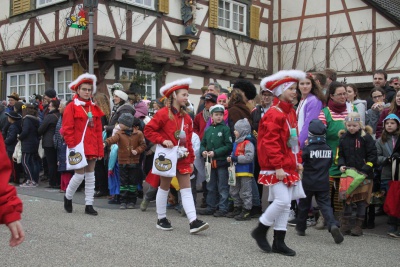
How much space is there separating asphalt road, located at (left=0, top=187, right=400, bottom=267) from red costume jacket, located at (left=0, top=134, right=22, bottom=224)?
2.24 m

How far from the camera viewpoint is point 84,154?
7.92 m

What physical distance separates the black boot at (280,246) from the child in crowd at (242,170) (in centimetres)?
215

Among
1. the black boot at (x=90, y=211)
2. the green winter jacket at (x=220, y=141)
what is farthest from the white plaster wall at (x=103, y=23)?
the black boot at (x=90, y=211)

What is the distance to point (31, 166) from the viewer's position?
12.0m

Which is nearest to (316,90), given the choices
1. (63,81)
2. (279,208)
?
(279,208)

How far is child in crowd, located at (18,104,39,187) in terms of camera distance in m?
11.9

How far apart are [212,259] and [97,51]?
10874 millimetres

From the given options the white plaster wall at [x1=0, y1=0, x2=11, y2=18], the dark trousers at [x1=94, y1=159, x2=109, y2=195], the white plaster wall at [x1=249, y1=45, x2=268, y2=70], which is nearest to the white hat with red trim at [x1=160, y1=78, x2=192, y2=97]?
the dark trousers at [x1=94, y1=159, x2=109, y2=195]

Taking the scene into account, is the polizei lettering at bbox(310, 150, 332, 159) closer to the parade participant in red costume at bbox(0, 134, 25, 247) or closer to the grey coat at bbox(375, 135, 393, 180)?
the grey coat at bbox(375, 135, 393, 180)

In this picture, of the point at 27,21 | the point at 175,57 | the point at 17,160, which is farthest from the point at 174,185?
the point at 27,21

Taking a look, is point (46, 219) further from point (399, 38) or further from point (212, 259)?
point (399, 38)

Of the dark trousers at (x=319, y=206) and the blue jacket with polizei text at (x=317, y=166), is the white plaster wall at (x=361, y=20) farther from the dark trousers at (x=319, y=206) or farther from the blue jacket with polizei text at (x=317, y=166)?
the dark trousers at (x=319, y=206)

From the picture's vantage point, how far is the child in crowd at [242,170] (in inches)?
307

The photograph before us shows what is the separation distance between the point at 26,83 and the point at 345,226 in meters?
13.6
